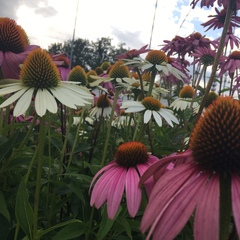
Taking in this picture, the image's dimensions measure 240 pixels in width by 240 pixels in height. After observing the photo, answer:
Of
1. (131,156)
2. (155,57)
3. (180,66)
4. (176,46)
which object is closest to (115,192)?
(131,156)

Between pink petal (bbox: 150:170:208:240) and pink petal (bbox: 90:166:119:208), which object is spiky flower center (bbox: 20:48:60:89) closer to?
pink petal (bbox: 90:166:119:208)

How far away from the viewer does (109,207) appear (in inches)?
23.5

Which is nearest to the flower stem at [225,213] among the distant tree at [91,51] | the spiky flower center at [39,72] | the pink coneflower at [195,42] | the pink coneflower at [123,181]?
the pink coneflower at [123,181]

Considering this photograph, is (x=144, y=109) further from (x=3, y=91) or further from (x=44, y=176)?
(x=3, y=91)

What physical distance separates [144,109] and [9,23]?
58cm

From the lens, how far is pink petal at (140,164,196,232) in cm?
44

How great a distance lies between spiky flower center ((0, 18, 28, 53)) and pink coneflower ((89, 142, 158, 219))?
459mm

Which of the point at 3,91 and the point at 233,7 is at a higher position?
the point at 233,7

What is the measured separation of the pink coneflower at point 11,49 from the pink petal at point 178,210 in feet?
2.18

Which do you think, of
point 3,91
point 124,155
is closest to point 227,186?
point 124,155

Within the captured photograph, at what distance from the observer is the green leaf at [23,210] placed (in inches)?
28.7

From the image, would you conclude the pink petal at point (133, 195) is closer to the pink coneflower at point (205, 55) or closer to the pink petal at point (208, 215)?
the pink petal at point (208, 215)

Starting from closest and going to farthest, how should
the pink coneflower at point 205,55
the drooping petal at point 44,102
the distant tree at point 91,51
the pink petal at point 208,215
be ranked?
the pink petal at point 208,215 < the drooping petal at point 44,102 < the pink coneflower at point 205,55 < the distant tree at point 91,51

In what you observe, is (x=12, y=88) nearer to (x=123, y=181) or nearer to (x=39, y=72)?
(x=39, y=72)
